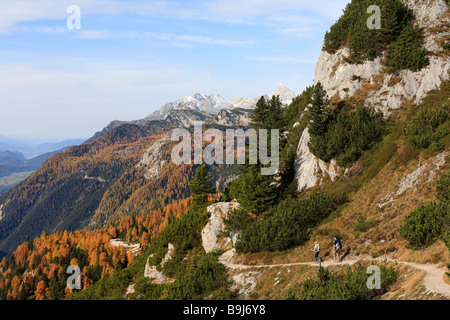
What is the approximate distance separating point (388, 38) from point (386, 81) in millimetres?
8506

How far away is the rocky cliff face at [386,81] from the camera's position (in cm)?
3875

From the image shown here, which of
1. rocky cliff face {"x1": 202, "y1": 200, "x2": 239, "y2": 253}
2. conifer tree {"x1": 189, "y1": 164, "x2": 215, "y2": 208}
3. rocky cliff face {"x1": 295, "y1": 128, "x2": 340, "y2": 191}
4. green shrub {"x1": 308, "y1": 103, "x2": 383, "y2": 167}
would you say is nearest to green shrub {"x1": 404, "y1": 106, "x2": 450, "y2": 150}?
green shrub {"x1": 308, "y1": 103, "x2": 383, "y2": 167}

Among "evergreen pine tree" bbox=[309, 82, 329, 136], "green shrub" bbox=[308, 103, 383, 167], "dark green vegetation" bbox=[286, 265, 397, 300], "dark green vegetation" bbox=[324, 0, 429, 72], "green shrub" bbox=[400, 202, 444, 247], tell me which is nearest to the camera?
"dark green vegetation" bbox=[286, 265, 397, 300]

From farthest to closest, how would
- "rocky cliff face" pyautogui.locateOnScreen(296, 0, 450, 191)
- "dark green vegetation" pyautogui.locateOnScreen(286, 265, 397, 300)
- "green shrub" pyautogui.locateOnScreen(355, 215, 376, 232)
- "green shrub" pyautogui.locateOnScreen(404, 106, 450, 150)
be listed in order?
1. "rocky cliff face" pyautogui.locateOnScreen(296, 0, 450, 191)
2. "green shrub" pyautogui.locateOnScreen(404, 106, 450, 150)
3. "green shrub" pyautogui.locateOnScreen(355, 215, 376, 232)
4. "dark green vegetation" pyautogui.locateOnScreen(286, 265, 397, 300)

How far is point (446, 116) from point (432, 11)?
25.9 m

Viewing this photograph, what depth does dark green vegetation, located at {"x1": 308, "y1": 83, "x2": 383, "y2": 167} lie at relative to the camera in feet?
121

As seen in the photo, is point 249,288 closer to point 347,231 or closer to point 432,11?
point 347,231

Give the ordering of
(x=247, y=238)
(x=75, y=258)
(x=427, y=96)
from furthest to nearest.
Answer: (x=75, y=258) → (x=427, y=96) → (x=247, y=238)

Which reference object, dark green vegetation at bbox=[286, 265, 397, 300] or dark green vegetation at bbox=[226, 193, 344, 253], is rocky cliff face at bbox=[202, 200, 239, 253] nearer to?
dark green vegetation at bbox=[226, 193, 344, 253]

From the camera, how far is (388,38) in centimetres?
4453

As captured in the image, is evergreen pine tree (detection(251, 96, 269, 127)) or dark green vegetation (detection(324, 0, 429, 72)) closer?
dark green vegetation (detection(324, 0, 429, 72))

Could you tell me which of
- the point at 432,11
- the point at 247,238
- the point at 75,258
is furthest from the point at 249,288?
the point at 75,258

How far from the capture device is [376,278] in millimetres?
16641

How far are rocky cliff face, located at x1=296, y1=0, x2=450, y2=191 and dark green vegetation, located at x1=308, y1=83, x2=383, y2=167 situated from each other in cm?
239
